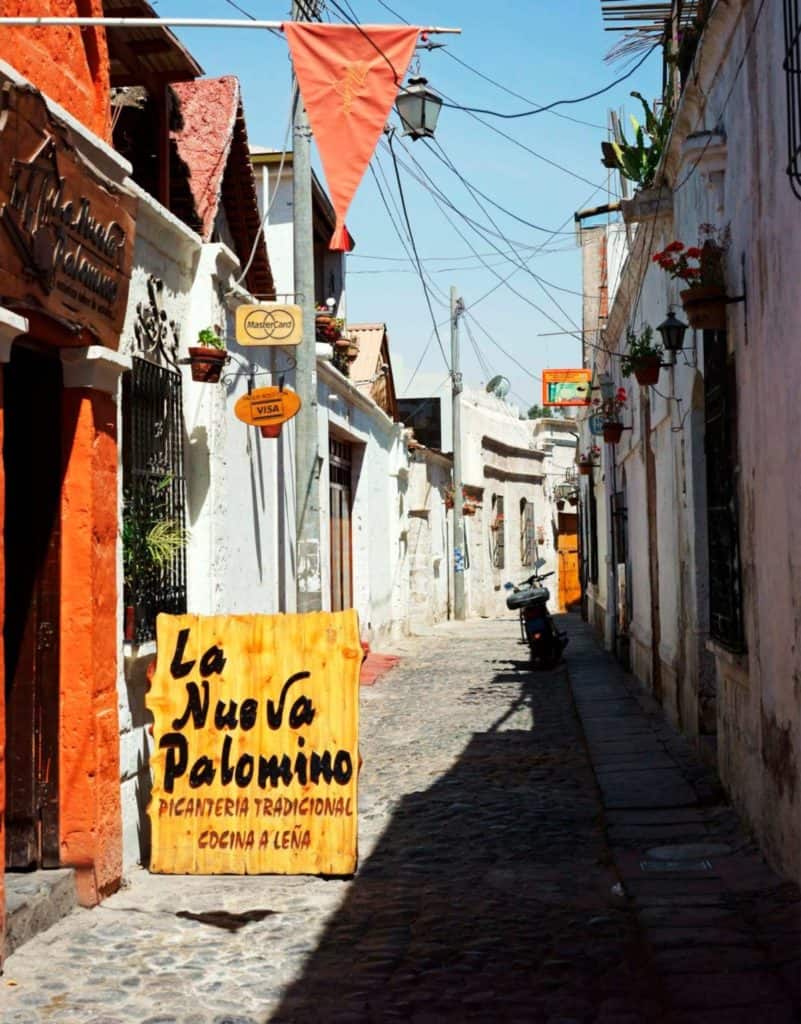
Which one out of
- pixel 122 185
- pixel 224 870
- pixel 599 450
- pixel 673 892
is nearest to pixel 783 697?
pixel 673 892

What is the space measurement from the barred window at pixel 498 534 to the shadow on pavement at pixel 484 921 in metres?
26.5

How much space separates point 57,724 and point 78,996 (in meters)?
1.47

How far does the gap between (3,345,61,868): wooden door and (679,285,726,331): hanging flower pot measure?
3.48 metres

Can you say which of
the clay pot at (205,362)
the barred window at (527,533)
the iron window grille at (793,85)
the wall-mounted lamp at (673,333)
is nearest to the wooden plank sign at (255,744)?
the clay pot at (205,362)

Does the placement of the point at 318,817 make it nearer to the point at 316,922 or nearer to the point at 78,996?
the point at 316,922

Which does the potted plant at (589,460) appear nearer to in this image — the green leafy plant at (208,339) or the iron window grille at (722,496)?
the iron window grille at (722,496)

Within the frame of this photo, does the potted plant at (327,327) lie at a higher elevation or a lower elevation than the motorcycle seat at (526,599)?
higher

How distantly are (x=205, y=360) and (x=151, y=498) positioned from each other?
102 cm

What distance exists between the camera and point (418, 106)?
9375mm

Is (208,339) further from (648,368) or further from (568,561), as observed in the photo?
(568,561)

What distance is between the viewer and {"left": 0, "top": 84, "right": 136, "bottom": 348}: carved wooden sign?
4.93m

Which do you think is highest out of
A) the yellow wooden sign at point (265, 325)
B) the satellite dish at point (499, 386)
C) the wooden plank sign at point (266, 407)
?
the satellite dish at point (499, 386)

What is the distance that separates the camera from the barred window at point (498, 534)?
35594 millimetres

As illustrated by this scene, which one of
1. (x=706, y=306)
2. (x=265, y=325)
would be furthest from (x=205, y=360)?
(x=706, y=306)
